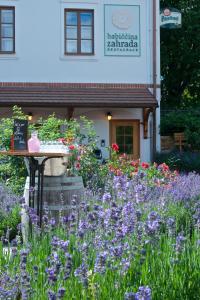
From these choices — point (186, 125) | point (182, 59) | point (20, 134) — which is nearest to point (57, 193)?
point (20, 134)

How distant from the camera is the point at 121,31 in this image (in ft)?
60.6

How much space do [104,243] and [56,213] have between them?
2.74 m

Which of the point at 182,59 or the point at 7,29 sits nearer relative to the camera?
the point at 7,29

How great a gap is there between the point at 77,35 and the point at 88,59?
32.3 inches

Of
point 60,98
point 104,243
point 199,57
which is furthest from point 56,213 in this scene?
point 199,57

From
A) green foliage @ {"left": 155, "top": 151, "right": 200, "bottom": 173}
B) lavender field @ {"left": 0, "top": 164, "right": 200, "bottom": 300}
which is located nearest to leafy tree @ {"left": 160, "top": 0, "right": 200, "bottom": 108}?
green foliage @ {"left": 155, "top": 151, "right": 200, "bottom": 173}

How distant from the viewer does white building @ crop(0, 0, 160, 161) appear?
18.3m

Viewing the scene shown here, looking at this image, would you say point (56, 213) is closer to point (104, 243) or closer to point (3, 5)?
point (104, 243)

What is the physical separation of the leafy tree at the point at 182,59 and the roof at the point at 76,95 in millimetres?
6936

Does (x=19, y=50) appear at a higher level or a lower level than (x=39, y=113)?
higher

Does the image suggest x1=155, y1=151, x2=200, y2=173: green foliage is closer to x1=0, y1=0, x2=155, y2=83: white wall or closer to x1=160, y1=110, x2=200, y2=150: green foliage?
x1=160, y1=110, x2=200, y2=150: green foliage

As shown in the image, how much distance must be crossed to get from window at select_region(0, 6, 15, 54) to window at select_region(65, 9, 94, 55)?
1623 millimetres

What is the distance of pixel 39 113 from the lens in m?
18.2

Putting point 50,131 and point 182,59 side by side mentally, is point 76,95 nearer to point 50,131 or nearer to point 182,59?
point 50,131
